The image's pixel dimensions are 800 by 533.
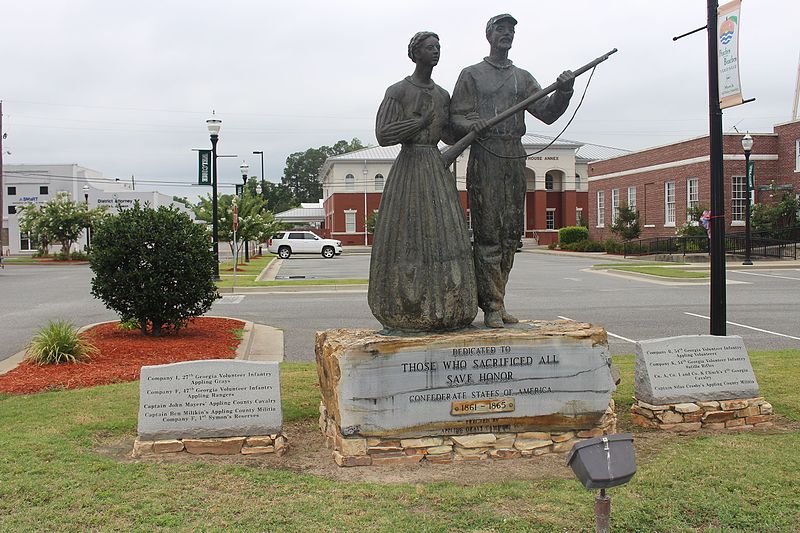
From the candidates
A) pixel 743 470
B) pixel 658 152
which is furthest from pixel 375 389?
pixel 658 152

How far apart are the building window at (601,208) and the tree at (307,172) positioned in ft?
220

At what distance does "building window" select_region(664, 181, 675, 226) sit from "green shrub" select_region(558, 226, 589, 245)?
857cm

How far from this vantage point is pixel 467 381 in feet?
19.2

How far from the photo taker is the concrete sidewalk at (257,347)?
1005cm

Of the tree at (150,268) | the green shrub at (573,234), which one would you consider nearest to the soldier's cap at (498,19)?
the tree at (150,268)

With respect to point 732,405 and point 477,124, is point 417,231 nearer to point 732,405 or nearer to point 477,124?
point 477,124

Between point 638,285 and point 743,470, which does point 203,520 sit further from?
point 638,285

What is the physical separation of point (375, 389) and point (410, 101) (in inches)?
86.0

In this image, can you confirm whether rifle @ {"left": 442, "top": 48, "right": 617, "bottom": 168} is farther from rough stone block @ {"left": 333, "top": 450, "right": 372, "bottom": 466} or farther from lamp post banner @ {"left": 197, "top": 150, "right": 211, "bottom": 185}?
lamp post banner @ {"left": 197, "top": 150, "right": 211, "bottom": 185}

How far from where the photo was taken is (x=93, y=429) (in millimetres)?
6465

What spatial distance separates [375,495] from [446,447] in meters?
1.10

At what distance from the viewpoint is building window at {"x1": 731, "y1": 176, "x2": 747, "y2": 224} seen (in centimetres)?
3741

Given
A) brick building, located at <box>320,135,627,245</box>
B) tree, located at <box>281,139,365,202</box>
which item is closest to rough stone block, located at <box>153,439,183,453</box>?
brick building, located at <box>320,135,627,245</box>

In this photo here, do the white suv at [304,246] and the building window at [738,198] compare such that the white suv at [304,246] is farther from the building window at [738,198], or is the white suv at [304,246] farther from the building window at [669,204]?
the building window at [738,198]
